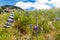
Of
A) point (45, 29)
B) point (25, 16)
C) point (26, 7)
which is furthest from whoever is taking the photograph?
point (26, 7)

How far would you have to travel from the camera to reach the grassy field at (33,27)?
2.17 m

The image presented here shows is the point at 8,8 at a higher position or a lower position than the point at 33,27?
higher

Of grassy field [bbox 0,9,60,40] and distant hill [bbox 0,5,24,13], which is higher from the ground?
distant hill [bbox 0,5,24,13]

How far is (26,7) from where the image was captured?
2674 millimetres

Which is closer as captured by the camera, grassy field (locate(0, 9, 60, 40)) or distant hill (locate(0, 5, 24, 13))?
grassy field (locate(0, 9, 60, 40))

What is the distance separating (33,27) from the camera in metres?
2.27

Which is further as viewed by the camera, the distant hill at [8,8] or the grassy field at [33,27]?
the distant hill at [8,8]

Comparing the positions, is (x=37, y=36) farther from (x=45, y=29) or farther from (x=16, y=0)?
(x=16, y=0)

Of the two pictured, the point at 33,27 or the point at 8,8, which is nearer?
the point at 33,27

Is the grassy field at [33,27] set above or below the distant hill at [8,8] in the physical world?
below

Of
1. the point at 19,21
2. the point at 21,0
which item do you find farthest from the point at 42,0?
the point at 19,21

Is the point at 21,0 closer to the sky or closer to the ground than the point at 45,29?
closer to the sky

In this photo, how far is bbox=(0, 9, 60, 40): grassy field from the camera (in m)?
2.17

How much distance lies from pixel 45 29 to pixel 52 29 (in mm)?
123
